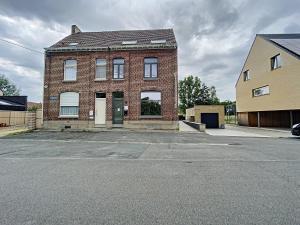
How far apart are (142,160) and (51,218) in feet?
14.8

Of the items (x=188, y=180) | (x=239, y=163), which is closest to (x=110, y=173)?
(x=188, y=180)

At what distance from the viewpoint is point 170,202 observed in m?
3.75

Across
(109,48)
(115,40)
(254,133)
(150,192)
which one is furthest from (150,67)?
(150,192)

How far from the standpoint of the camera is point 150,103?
63.5 feet

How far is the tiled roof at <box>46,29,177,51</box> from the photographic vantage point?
19.8 metres

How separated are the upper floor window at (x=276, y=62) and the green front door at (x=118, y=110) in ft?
55.4

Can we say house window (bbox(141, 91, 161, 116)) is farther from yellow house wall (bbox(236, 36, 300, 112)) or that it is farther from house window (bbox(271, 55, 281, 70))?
house window (bbox(271, 55, 281, 70))

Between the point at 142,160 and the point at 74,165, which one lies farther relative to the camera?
the point at 142,160

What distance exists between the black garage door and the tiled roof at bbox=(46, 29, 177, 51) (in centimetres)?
1068

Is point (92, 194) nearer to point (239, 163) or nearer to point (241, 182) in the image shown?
point (241, 182)

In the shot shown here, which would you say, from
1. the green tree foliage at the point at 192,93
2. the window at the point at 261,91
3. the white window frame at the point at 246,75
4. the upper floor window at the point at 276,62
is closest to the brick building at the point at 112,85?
the upper floor window at the point at 276,62

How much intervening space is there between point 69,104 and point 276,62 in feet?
71.9

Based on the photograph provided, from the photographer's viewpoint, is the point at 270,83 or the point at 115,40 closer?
the point at 115,40

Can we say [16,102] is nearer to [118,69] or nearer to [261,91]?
[118,69]
